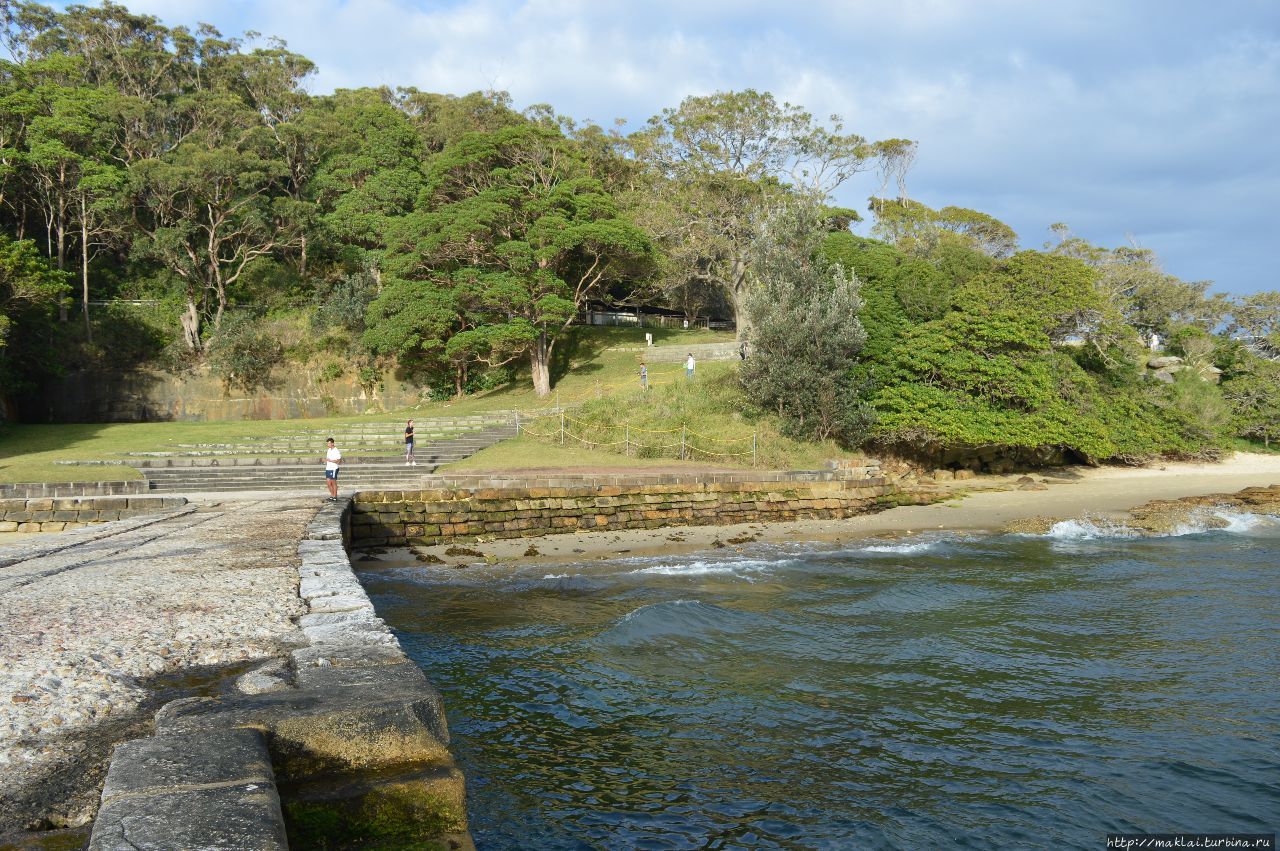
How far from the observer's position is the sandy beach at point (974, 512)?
57.1 ft

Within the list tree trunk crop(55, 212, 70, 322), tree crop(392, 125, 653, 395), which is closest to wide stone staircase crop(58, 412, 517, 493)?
tree crop(392, 125, 653, 395)

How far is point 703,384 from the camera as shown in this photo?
29234 mm

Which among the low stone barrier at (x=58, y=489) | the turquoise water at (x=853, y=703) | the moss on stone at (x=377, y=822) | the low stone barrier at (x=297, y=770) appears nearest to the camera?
the low stone barrier at (x=297, y=770)

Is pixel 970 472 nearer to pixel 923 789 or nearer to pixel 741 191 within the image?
pixel 741 191

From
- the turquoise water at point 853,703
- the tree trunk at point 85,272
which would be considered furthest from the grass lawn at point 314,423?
the turquoise water at point 853,703

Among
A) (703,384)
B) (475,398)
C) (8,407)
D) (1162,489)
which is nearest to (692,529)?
(703,384)

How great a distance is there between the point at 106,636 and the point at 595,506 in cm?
1373

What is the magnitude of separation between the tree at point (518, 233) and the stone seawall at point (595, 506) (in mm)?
14743

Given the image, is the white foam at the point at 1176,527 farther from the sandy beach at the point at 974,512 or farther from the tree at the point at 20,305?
the tree at the point at 20,305

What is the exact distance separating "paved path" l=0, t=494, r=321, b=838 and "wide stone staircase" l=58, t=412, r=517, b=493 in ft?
28.4

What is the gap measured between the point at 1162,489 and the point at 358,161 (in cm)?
3753

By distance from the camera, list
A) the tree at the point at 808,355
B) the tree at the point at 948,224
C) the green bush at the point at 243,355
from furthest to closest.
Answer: the tree at the point at 948,224
the green bush at the point at 243,355
the tree at the point at 808,355

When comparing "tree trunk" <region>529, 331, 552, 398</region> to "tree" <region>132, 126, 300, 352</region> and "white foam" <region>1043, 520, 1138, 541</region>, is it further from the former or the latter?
"white foam" <region>1043, 520, 1138, 541</region>

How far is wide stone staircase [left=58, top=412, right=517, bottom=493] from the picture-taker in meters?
20.1
